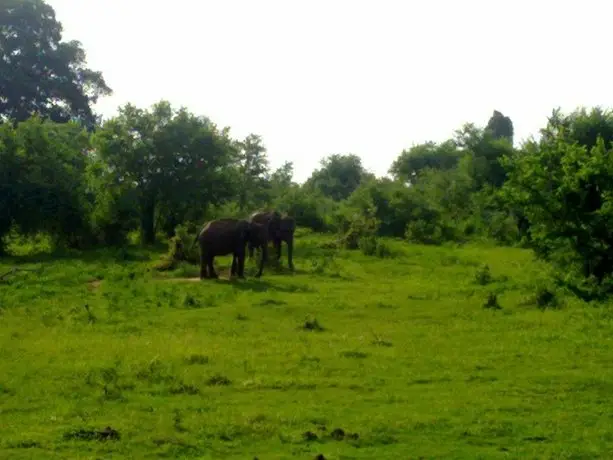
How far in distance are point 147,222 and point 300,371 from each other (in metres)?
23.9

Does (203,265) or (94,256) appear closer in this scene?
(203,265)

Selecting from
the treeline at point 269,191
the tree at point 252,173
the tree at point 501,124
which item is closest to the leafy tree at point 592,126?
the treeline at point 269,191

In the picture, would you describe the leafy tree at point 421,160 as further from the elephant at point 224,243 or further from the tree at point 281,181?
the elephant at point 224,243

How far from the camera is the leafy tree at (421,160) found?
57312 millimetres

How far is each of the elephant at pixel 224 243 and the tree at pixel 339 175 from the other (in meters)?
38.6

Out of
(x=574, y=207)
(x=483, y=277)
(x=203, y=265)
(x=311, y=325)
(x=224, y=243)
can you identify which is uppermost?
(x=574, y=207)

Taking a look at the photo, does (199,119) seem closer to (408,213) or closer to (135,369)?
(408,213)

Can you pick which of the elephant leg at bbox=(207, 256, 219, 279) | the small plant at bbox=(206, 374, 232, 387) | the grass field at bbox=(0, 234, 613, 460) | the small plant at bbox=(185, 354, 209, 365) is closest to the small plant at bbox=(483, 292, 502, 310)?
the grass field at bbox=(0, 234, 613, 460)

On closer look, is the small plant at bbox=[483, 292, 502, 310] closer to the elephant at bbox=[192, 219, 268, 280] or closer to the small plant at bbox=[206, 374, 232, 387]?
the elephant at bbox=[192, 219, 268, 280]

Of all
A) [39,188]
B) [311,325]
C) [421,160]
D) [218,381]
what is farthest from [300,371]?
[421,160]

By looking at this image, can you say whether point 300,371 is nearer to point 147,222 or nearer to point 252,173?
point 147,222

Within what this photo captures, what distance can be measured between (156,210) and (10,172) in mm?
6097

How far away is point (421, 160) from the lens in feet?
194

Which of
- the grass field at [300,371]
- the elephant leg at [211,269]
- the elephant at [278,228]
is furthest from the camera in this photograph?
the elephant at [278,228]
